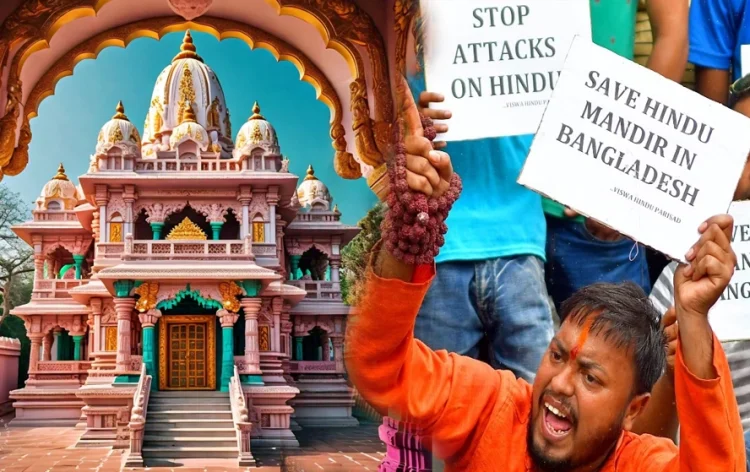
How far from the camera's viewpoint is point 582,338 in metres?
0.61

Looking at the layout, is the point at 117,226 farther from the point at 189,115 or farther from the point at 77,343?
the point at 77,343

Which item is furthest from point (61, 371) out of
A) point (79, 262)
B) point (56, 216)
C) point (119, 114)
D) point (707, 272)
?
point (707, 272)

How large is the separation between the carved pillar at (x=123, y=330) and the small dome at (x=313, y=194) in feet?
7.32

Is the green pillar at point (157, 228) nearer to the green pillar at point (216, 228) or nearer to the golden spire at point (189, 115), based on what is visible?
the green pillar at point (216, 228)

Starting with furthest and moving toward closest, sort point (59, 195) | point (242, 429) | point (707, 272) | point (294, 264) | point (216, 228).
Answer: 1. point (59, 195)
2. point (294, 264)
3. point (216, 228)
4. point (242, 429)
5. point (707, 272)

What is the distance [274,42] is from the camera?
6.12 ft

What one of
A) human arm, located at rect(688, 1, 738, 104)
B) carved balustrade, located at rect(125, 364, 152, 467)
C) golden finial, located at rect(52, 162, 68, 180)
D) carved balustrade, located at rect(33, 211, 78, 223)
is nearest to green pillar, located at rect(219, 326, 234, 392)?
carved balustrade, located at rect(125, 364, 152, 467)

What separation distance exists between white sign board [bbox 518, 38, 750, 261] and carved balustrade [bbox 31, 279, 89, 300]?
7127 mm

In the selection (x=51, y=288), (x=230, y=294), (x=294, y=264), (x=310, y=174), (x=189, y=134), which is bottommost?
(x=230, y=294)

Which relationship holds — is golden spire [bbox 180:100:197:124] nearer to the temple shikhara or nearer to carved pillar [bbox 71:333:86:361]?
the temple shikhara

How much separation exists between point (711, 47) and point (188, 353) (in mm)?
5968

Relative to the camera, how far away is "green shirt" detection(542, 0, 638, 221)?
821 millimetres

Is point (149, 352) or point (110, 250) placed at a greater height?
point (110, 250)

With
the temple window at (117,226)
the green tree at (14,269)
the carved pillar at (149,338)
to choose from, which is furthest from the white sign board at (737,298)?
the green tree at (14,269)
